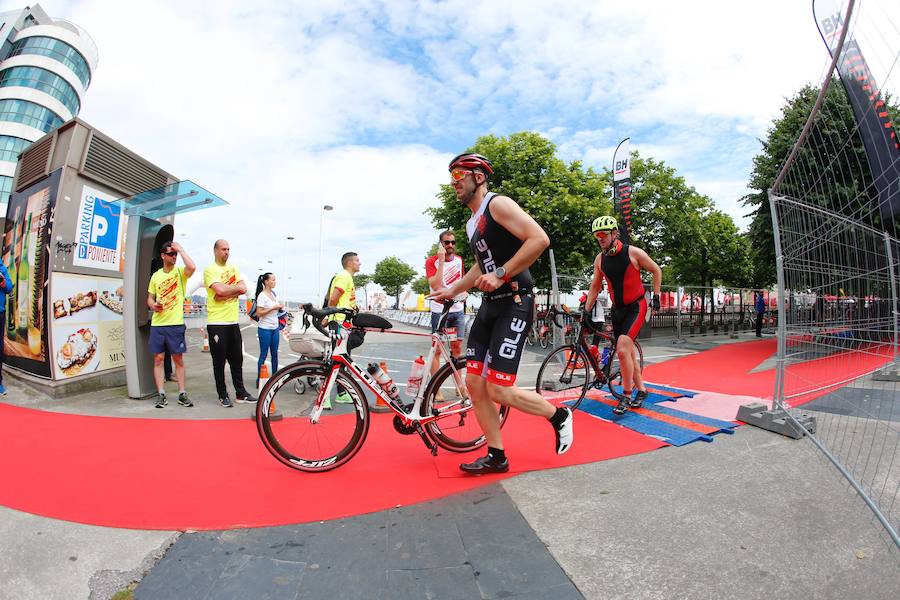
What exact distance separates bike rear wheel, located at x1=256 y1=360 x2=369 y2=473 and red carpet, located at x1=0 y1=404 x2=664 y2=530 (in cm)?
14

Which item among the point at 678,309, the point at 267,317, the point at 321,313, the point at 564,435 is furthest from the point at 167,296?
the point at 678,309

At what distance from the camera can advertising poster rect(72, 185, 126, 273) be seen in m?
5.70

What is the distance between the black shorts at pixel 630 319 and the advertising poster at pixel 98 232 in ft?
22.5

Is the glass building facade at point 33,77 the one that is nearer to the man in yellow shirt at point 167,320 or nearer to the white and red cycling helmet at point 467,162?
the man in yellow shirt at point 167,320

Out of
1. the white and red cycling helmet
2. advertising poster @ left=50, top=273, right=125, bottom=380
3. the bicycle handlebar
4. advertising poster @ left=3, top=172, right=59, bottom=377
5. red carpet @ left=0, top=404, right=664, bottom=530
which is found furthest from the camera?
advertising poster @ left=3, top=172, right=59, bottom=377

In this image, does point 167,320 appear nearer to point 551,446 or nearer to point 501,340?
point 501,340

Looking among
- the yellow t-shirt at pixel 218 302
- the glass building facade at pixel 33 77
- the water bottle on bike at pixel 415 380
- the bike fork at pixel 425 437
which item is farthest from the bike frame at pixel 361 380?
the glass building facade at pixel 33 77

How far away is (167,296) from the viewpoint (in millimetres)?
5090

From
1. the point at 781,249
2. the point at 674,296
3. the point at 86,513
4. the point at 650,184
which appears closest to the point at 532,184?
the point at 674,296

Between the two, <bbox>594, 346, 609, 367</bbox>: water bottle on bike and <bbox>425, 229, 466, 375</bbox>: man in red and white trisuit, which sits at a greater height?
<bbox>425, 229, 466, 375</bbox>: man in red and white trisuit

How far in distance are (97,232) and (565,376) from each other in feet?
21.7

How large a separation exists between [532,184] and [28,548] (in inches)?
732

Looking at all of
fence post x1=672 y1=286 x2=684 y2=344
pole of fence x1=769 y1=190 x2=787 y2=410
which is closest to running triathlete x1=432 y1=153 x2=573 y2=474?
pole of fence x1=769 y1=190 x2=787 y2=410

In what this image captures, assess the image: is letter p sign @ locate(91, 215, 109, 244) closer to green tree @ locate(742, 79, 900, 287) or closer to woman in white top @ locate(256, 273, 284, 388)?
woman in white top @ locate(256, 273, 284, 388)
